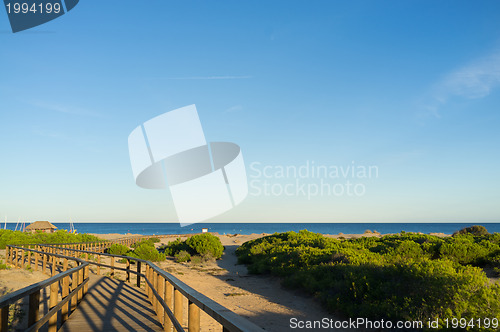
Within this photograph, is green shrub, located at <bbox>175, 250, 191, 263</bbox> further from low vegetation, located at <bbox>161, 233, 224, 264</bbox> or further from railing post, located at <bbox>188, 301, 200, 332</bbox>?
railing post, located at <bbox>188, 301, 200, 332</bbox>

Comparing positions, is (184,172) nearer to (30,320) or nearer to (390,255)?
(390,255)

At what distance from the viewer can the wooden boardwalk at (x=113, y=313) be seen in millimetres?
6009

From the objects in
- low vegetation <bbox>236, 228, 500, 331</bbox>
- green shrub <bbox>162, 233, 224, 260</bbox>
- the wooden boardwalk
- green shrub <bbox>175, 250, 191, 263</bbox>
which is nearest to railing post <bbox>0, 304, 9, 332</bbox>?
the wooden boardwalk

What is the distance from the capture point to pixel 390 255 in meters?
16.7

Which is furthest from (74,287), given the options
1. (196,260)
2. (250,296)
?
(196,260)

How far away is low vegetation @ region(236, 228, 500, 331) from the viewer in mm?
8344

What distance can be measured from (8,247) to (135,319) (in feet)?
56.6

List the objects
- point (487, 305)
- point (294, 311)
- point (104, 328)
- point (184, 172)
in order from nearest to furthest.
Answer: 1. point (104, 328)
2. point (487, 305)
3. point (294, 311)
4. point (184, 172)

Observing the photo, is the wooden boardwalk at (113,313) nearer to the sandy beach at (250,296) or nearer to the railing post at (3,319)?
the sandy beach at (250,296)

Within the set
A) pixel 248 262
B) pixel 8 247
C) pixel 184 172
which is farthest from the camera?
pixel 184 172

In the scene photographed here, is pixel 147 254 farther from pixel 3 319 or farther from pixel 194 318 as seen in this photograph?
pixel 194 318

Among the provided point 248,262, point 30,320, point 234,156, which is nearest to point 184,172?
point 234,156

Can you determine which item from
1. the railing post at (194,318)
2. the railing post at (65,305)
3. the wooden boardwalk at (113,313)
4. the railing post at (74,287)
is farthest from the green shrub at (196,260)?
the railing post at (194,318)

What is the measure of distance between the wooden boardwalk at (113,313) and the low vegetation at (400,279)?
5874mm
